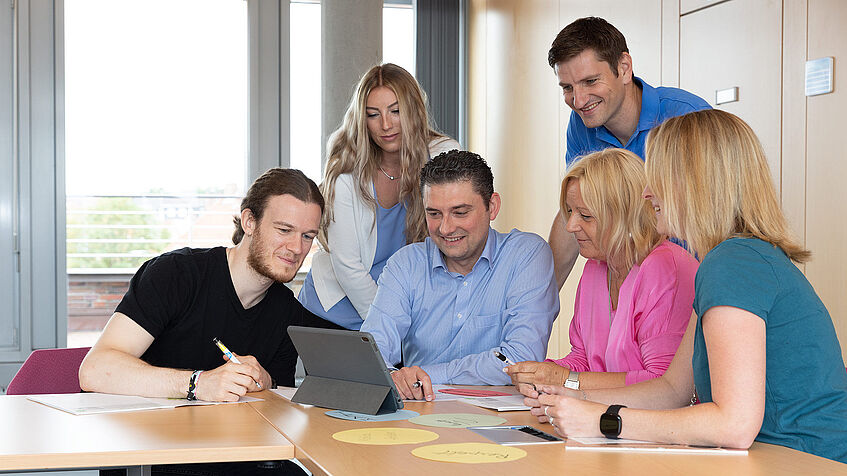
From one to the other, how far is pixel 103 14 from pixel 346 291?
396cm

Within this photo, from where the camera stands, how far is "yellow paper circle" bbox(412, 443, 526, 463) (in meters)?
1.44

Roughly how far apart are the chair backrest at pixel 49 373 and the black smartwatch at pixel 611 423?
162cm

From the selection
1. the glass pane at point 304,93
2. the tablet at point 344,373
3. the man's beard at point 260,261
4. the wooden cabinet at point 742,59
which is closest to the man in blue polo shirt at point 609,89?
the wooden cabinet at point 742,59

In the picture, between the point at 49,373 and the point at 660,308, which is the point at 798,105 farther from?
the point at 49,373

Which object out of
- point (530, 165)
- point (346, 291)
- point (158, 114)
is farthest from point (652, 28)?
point (158, 114)

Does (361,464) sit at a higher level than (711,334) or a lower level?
lower

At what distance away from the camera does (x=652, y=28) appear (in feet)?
13.1

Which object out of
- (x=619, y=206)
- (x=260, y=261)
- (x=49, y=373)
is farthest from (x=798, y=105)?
(x=49, y=373)

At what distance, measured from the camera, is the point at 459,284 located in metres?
2.61

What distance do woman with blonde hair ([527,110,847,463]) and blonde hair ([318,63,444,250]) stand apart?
1445mm

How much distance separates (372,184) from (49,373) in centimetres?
124

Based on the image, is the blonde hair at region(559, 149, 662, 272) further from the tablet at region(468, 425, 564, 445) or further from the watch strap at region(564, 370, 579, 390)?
the tablet at region(468, 425, 564, 445)

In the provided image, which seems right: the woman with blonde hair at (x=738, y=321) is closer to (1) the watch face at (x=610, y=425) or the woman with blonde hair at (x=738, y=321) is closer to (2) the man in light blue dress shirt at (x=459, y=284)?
(1) the watch face at (x=610, y=425)

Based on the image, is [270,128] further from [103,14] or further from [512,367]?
[512,367]
